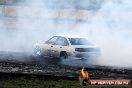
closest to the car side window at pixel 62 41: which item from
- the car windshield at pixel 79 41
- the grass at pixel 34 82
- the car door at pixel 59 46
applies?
the car door at pixel 59 46

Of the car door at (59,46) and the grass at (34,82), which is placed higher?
the car door at (59,46)

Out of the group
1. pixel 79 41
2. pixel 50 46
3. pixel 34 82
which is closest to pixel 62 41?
pixel 50 46

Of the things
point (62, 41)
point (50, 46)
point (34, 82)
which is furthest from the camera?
point (50, 46)

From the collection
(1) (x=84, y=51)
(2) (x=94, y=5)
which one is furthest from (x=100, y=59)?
(2) (x=94, y=5)

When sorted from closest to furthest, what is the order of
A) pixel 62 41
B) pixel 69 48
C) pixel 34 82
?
1. pixel 34 82
2. pixel 69 48
3. pixel 62 41

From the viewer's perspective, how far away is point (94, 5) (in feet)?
52.6

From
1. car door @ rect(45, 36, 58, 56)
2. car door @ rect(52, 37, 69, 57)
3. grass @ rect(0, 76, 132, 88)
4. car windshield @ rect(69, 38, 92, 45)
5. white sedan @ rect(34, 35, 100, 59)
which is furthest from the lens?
car door @ rect(45, 36, 58, 56)

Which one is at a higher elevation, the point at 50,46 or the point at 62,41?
the point at 62,41

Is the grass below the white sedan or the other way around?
below

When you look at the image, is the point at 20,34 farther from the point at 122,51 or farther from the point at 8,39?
the point at 122,51

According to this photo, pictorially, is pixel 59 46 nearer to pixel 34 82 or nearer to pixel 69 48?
pixel 69 48

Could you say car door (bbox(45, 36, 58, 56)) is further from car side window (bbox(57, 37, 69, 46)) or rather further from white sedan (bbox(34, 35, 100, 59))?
car side window (bbox(57, 37, 69, 46))

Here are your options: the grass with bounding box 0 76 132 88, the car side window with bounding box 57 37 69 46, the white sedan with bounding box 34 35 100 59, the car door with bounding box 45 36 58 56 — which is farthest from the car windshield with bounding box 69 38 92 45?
the grass with bounding box 0 76 132 88

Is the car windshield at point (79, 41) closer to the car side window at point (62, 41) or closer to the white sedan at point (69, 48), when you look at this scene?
the white sedan at point (69, 48)
